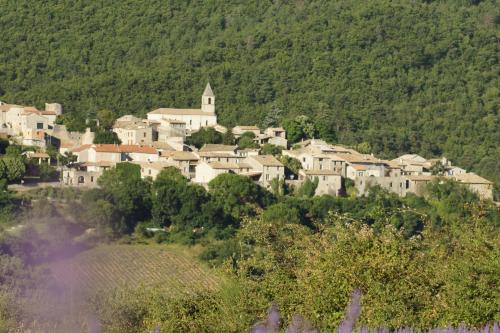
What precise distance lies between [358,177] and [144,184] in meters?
7.73

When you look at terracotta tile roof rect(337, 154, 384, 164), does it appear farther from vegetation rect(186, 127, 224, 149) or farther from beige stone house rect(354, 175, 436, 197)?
vegetation rect(186, 127, 224, 149)

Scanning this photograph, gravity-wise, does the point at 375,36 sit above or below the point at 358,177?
above

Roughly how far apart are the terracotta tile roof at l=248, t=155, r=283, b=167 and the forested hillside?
28.5 ft

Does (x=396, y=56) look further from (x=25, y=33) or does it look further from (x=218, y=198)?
(x=218, y=198)

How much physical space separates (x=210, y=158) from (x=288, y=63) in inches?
1140

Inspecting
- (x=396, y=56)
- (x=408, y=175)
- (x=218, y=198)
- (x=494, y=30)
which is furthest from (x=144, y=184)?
(x=494, y=30)

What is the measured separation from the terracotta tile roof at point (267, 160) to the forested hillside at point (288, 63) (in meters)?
8.69

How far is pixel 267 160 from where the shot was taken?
131ft

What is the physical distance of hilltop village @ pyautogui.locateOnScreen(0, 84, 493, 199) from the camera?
39.2 meters

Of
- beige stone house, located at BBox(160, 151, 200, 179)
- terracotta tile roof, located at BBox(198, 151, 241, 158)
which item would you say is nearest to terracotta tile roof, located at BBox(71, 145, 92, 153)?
beige stone house, located at BBox(160, 151, 200, 179)

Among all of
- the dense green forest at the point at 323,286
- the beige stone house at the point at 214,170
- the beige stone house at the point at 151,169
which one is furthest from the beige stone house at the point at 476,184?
the dense green forest at the point at 323,286

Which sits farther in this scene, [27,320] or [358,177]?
→ [358,177]

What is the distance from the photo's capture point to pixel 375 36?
238ft

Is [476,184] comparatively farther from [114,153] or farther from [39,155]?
[39,155]
